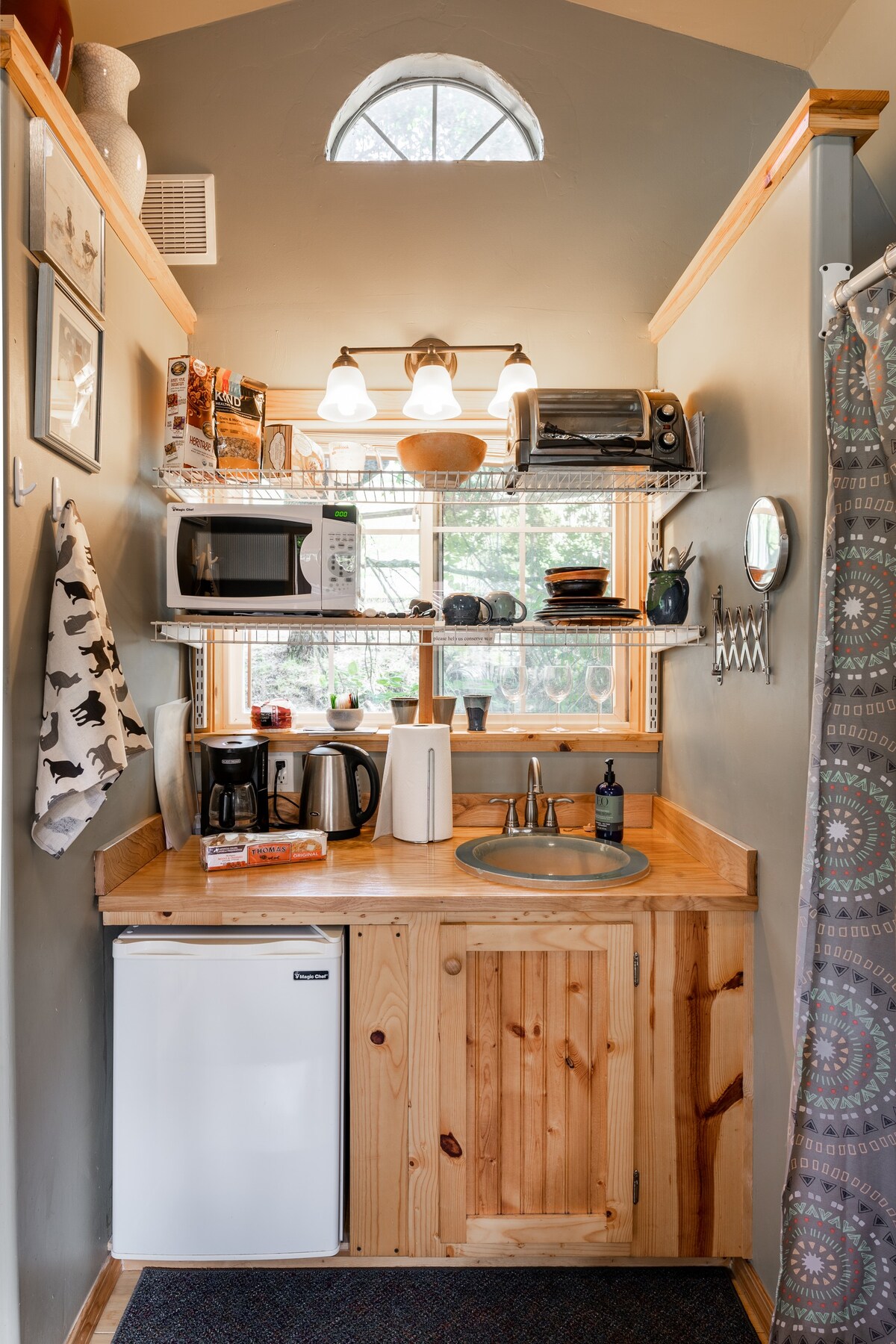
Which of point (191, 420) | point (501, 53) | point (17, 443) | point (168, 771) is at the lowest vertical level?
point (168, 771)

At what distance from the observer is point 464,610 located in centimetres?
193

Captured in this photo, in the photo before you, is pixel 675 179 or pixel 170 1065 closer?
pixel 170 1065

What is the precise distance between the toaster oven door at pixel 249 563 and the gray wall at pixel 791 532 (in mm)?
984

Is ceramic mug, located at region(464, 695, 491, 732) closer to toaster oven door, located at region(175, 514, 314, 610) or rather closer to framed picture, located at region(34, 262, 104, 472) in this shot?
toaster oven door, located at region(175, 514, 314, 610)

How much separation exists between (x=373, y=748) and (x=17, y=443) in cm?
118

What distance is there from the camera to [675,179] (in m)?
2.15

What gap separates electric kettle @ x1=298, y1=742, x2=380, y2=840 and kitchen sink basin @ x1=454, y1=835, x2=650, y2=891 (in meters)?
0.29

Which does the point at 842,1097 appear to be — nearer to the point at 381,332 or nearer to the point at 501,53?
the point at 381,332

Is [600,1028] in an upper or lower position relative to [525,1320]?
upper

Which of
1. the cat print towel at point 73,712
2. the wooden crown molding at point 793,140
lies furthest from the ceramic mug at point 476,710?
the wooden crown molding at point 793,140

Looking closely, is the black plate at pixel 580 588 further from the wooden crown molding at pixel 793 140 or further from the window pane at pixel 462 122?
the window pane at pixel 462 122

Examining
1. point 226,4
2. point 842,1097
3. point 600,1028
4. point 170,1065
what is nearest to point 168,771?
point 170,1065

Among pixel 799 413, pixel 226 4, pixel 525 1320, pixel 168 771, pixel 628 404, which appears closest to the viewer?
pixel 799 413

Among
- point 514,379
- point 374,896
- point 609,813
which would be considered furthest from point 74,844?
point 514,379
